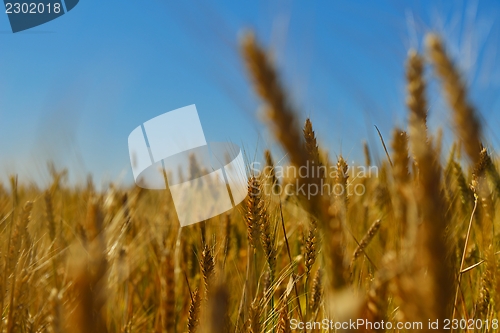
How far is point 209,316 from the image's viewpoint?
0.40 m

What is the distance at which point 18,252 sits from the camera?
96cm

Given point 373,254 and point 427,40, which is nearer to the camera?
point 427,40

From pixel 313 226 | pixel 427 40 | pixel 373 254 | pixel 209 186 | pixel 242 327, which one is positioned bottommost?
pixel 373 254

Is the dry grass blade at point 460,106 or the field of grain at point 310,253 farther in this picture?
the dry grass blade at point 460,106

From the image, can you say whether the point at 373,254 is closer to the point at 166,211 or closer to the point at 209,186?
the point at 209,186

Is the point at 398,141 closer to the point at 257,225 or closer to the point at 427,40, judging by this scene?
the point at 257,225

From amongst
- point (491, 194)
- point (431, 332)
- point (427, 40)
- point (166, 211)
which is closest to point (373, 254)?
point (491, 194)

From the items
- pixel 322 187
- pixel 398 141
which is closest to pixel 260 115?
pixel 322 187

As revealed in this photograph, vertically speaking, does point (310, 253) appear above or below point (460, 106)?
below

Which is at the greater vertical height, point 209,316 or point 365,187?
point 209,316

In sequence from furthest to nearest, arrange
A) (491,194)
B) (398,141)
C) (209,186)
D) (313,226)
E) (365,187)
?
(365,187)
(209,186)
(491,194)
(313,226)
(398,141)

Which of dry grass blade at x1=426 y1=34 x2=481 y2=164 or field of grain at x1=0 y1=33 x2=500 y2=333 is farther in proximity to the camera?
dry grass blade at x1=426 y1=34 x2=481 y2=164

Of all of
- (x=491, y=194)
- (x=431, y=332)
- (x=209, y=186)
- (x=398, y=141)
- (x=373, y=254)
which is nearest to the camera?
(x=431, y=332)

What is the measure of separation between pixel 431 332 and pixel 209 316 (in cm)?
20
